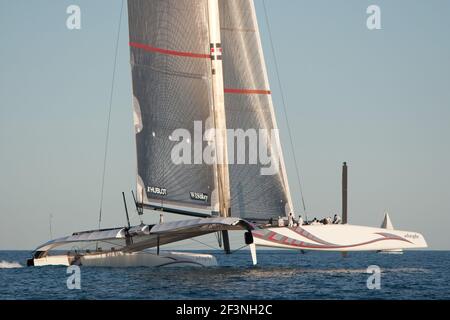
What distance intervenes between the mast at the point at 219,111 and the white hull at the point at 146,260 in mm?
2557

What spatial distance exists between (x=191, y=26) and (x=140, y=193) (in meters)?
8.03

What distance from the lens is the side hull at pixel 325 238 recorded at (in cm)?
3925

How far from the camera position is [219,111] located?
42125 mm

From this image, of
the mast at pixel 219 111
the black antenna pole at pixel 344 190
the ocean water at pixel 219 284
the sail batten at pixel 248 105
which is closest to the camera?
the ocean water at pixel 219 284

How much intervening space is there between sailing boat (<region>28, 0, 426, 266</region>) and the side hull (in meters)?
2.01

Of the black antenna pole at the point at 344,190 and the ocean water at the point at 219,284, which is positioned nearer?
the ocean water at the point at 219,284

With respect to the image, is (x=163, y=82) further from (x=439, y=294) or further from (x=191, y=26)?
(x=439, y=294)

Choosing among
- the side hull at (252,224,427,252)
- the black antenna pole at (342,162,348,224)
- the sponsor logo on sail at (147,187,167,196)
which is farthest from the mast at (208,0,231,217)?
the black antenna pole at (342,162,348,224)

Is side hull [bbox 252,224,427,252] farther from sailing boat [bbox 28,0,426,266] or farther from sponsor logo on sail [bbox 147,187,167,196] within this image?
sponsor logo on sail [bbox 147,187,167,196]

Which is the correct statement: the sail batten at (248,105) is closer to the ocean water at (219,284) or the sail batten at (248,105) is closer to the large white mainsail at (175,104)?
the large white mainsail at (175,104)

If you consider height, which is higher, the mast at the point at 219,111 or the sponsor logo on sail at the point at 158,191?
the mast at the point at 219,111

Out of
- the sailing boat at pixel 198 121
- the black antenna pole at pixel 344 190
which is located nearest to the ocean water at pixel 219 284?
the sailing boat at pixel 198 121

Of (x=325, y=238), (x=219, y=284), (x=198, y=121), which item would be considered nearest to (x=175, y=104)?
(x=198, y=121)

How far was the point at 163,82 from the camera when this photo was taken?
4266 centimetres
